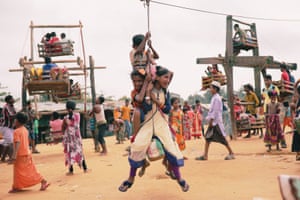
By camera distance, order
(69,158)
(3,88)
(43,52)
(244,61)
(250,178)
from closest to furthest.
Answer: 1. (250,178)
2. (69,158)
3. (43,52)
4. (244,61)
5. (3,88)

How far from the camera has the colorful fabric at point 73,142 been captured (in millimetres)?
8930

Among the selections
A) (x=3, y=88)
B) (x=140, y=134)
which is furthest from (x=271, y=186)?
(x=3, y=88)

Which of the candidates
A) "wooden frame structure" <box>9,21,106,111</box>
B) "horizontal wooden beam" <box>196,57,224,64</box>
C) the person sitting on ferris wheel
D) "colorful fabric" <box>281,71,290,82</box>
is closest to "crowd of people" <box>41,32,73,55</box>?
"wooden frame structure" <box>9,21,106,111</box>

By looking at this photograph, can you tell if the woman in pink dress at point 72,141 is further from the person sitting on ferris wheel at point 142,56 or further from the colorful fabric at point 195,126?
the colorful fabric at point 195,126

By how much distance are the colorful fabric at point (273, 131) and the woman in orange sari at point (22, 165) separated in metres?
6.29

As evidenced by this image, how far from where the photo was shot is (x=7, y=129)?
11.8m

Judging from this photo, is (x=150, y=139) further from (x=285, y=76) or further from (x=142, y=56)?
(x=285, y=76)

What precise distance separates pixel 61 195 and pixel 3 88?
39.0m

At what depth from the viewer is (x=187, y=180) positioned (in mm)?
7250

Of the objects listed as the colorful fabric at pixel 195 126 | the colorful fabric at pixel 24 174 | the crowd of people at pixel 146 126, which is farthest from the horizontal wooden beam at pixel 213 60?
the colorful fabric at pixel 24 174

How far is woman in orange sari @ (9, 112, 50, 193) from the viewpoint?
23.5 feet

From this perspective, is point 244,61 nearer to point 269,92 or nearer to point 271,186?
point 269,92

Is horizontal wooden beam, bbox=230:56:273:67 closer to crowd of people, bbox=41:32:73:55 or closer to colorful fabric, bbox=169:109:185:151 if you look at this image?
colorful fabric, bbox=169:109:185:151

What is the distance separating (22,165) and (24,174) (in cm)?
18
